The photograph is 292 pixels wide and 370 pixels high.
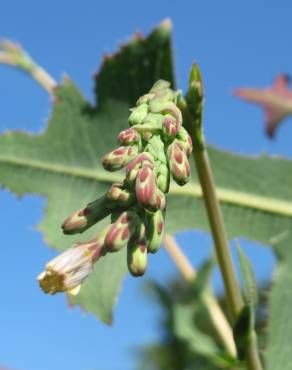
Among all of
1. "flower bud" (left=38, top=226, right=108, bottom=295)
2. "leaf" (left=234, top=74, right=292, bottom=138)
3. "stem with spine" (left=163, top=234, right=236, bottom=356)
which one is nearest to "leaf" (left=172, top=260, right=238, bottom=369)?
"stem with spine" (left=163, top=234, right=236, bottom=356)

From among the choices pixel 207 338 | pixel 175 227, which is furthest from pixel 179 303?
pixel 175 227

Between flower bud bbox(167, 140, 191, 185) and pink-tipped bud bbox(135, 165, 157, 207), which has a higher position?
flower bud bbox(167, 140, 191, 185)

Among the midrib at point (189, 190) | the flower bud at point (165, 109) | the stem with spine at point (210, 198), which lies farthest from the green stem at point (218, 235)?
the midrib at point (189, 190)

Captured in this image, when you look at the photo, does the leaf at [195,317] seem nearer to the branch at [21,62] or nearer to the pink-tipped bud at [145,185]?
the branch at [21,62]

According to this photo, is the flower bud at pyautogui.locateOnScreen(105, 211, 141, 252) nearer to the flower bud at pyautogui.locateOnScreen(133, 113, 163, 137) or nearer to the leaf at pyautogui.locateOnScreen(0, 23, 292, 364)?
the flower bud at pyautogui.locateOnScreen(133, 113, 163, 137)

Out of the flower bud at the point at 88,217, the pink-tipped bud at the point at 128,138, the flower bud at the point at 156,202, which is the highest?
the pink-tipped bud at the point at 128,138
